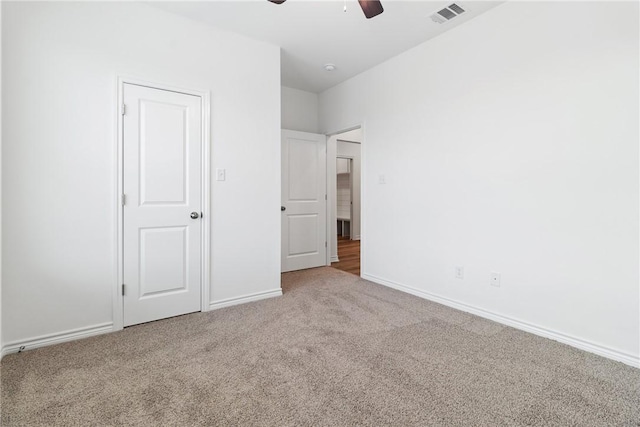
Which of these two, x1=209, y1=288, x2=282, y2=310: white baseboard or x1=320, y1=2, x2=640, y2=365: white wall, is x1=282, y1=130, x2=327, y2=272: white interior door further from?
x1=320, y1=2, x2=640, y2=365: white wall

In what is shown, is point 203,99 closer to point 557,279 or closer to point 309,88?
point 309,88

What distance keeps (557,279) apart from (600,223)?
1.59 feet

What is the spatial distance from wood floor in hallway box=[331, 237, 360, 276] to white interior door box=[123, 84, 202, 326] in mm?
2292

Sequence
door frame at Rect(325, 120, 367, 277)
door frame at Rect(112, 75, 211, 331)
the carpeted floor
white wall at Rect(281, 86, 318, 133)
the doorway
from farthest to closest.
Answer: the doorway
white wall at Rect(281, 86, 318, 133)
door frame at Rect(325, 120, 367, 277)
door frame at Rect(112, 75, 211, 331)
the carpeted floor

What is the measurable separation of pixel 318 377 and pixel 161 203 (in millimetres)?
1893

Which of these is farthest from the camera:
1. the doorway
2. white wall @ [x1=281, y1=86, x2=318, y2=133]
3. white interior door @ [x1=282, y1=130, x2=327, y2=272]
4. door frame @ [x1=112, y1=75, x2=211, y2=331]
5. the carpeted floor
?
the doorway

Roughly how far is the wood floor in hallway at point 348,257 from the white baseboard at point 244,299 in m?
1.37

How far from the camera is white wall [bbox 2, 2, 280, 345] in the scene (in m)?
2.09

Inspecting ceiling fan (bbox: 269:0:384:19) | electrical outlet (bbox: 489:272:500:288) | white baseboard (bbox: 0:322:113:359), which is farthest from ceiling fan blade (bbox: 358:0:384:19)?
white baseboard (bbox: 0:322:113:359)

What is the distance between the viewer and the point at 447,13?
104 inches

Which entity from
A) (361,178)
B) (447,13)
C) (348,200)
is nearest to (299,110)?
(361,178)

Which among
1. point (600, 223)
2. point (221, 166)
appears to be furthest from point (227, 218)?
point (600, 223)

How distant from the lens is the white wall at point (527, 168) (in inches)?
79.1

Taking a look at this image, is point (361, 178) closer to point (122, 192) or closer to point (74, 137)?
point (122, 192)
